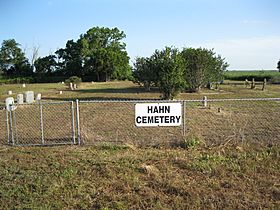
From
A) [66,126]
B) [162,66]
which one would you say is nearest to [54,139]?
[66,126]

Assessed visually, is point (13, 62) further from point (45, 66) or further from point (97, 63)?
point (97, 63)

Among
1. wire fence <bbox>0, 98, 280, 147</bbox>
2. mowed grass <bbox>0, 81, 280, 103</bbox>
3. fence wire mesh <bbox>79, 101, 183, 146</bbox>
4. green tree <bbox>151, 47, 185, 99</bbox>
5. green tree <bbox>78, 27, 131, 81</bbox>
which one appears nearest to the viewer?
wire fence <bbox>0, 98, 280, 147</bbox>

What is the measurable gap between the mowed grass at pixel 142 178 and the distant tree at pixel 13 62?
79796 millimetres

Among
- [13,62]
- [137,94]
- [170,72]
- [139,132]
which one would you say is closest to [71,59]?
[13,62]

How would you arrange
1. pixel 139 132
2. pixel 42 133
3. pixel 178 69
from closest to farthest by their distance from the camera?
pixel 42 133 < pixel 139 132 < pixel 178 69

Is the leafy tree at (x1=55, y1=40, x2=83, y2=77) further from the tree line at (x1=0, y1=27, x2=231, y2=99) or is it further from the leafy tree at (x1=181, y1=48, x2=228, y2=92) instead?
the leafy tree at (x1=181, y1=48, x2=228, y2=92)

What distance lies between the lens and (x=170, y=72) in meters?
22.0

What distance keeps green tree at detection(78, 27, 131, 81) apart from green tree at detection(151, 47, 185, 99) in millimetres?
43966

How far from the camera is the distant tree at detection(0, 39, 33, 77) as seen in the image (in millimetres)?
81800

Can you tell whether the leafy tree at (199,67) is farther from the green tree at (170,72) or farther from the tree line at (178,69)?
the green tree at (170,72)

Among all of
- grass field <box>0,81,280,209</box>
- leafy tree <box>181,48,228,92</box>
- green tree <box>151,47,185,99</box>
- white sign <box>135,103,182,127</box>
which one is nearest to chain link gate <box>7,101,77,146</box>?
grass field <box>0,81,280,209</box>

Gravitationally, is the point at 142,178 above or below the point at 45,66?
below

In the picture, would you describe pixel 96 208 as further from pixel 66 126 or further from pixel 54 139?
pixel 66 126

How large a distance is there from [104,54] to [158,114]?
60135 mm
